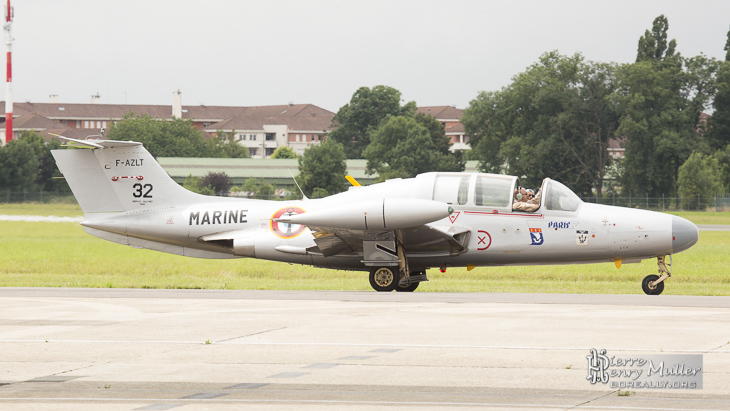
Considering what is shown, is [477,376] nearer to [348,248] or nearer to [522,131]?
[348,248]

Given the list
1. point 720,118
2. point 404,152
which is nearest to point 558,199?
point 720,118

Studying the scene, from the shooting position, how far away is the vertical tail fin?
20.0 m

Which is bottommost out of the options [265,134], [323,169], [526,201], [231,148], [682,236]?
[682,236]

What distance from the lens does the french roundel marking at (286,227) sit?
18.8 m

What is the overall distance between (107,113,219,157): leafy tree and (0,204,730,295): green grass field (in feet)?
346

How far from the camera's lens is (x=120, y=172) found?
790 inches

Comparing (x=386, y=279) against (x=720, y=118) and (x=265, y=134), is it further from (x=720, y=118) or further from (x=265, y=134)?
(x=265, y=134)

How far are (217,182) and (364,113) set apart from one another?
5795cm

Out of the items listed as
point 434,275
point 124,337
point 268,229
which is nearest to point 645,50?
point 434,275

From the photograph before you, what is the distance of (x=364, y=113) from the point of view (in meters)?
150

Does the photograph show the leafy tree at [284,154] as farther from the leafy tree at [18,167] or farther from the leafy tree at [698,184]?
the leafy tree at [698,184]

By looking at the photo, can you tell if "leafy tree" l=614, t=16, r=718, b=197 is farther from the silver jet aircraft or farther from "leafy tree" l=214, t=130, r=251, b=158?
"leafy tree" l=214, t=130, r=251, b=158

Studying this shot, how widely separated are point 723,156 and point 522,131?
815 inches

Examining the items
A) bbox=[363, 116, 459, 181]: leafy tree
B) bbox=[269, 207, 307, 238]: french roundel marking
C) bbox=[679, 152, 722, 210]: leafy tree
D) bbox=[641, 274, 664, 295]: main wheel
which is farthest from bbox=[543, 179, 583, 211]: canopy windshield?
bbox=[363, 116, 459, 181]: leafy tree
